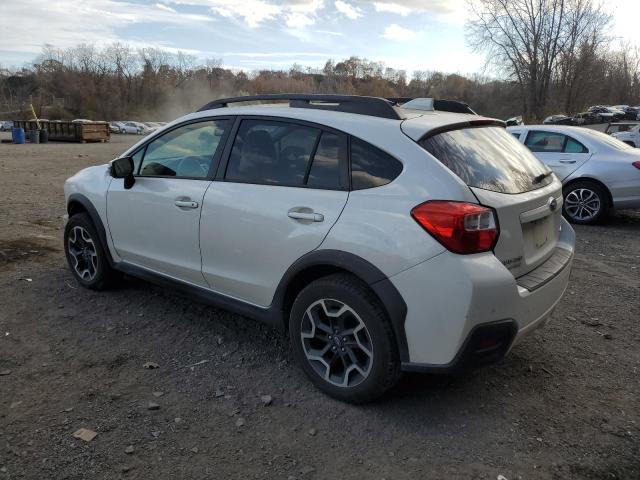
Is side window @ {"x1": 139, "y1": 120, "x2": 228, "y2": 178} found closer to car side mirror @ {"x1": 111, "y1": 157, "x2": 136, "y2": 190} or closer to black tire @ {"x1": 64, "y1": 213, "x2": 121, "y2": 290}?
car side mirror @ {"x1": 111, "y1": 157, "x2": 136, "y2": 190}

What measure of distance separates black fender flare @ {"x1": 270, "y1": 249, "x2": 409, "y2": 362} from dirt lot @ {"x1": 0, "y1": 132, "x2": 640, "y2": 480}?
1.79 ft

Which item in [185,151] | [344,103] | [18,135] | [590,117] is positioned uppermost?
[590,117]

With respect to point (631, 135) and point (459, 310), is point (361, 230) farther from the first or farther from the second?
point (631, 135)

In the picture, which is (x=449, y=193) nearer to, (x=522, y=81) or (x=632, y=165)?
(x=632, y=165)

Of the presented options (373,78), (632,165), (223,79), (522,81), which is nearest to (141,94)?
(223,79)

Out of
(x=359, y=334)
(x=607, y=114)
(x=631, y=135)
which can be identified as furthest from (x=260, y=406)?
(x=607, y=114)

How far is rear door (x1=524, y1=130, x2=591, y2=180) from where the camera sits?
8719 mm

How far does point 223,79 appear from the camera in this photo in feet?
358

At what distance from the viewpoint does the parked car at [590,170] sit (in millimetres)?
8266

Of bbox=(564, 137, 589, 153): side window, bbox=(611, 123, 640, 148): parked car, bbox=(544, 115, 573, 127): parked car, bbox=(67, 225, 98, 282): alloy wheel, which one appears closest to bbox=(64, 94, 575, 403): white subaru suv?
bbox=(67, 225, 98, 282): alloy wheel

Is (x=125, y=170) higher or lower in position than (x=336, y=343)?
higher

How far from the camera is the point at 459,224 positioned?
2600 mm

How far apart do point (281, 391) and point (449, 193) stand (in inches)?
62.5

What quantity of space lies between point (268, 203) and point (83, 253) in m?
2.52
